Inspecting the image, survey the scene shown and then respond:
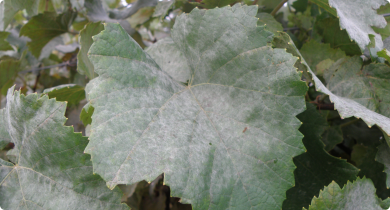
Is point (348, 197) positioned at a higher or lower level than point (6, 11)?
lower

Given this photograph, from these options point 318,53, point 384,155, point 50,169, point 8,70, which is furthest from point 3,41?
point 384,155

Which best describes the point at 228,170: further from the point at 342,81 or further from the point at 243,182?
the point at 342,81

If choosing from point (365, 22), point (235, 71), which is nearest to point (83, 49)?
point (235, 71)

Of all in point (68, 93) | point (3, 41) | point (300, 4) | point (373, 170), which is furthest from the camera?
point (3, 41)

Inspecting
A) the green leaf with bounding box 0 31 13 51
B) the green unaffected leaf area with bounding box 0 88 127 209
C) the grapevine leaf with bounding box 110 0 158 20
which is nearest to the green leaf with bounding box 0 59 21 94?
the green leaf with bounding box 0 31 13 51

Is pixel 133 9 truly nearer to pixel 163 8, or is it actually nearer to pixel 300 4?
pixel 163 8
